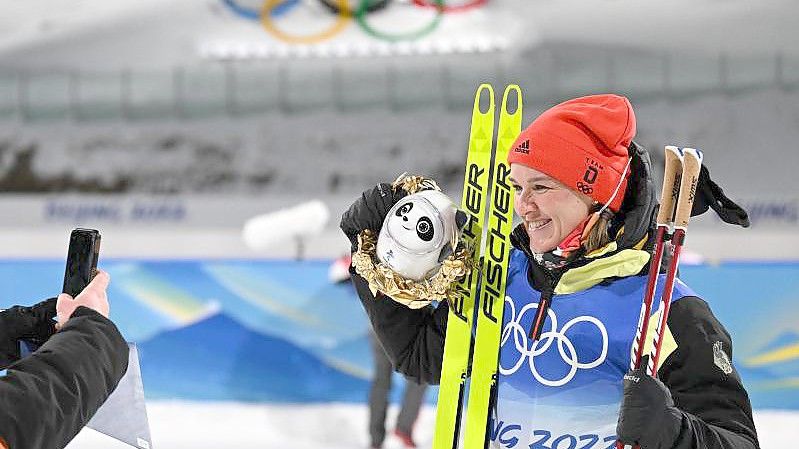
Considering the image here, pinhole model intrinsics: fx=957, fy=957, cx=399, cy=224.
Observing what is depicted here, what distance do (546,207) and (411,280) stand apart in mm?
292

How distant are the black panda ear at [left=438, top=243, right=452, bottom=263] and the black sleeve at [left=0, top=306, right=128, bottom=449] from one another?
713 millimetres

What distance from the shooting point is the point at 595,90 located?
11.7 m

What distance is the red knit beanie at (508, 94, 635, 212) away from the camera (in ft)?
5.56

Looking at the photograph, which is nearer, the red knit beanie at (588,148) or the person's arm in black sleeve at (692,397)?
the person's arm in black sleeve at (692,397)

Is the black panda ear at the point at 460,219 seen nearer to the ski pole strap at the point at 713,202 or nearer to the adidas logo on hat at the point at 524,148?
the adidas logo on hat at the point at 524,148

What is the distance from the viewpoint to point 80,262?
1406mm

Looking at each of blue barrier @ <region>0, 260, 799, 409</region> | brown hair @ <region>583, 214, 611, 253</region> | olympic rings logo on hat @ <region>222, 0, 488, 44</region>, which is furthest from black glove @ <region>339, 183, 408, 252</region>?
olympic rings logo on hat @ <region>222, 0, 488, 44</region>

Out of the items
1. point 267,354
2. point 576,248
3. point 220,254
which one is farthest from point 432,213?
point 220,254

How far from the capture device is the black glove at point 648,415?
1397 mm

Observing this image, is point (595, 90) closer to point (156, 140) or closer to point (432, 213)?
point (156, 140)

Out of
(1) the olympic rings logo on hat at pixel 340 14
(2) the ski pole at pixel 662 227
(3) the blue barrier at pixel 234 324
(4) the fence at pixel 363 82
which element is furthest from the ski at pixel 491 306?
(1) the olympic rings logo on hat at pixel 340 14

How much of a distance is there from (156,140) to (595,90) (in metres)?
5.61

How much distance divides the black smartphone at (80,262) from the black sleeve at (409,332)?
0.61 m

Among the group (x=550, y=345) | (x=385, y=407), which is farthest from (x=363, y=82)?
(x=550, y=345)
